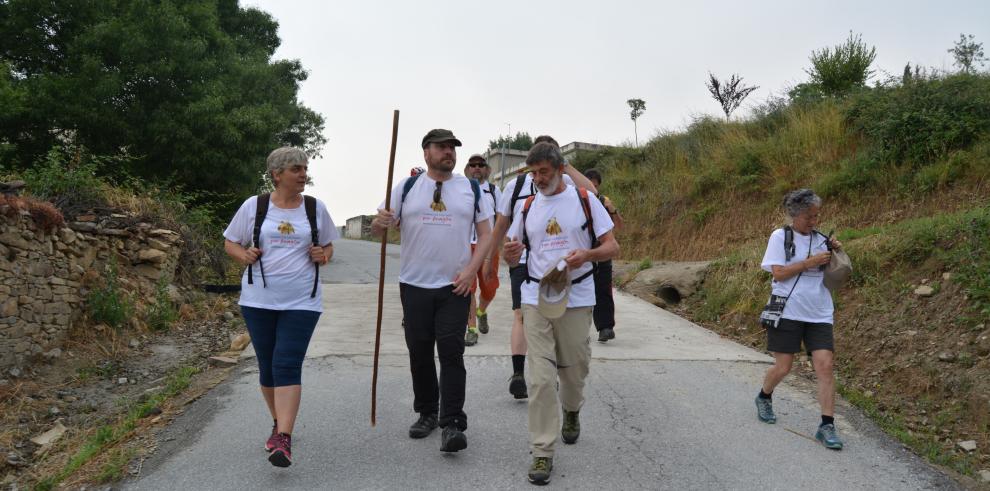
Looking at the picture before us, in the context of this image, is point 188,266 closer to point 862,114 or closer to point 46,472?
point 46,472

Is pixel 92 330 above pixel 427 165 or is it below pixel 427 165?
below

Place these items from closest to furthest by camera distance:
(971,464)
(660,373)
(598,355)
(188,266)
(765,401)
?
(971,464), (765,401), (660,373), (598,355), (188,266)

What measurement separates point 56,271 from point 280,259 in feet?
15.4

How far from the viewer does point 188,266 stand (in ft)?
33.5

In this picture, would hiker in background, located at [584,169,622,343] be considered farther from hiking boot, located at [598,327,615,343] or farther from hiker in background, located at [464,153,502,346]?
hiker in background, located at [464,153,502,346]

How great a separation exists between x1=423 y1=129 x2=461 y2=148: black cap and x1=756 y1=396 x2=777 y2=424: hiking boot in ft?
9.53

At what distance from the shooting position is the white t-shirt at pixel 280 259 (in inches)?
153

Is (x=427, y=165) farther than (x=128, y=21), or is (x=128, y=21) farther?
(x=128, y=21)

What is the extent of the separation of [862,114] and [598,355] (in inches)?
331

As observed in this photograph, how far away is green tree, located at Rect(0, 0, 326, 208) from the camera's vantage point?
12.1 meters

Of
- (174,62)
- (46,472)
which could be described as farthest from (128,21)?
(46,472)

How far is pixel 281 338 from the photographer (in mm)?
3900

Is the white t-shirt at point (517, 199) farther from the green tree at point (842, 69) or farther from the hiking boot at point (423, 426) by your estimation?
the green tree at point (842, 69)

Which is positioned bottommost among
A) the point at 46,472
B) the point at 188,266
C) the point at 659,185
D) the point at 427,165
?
the point at 46,472
